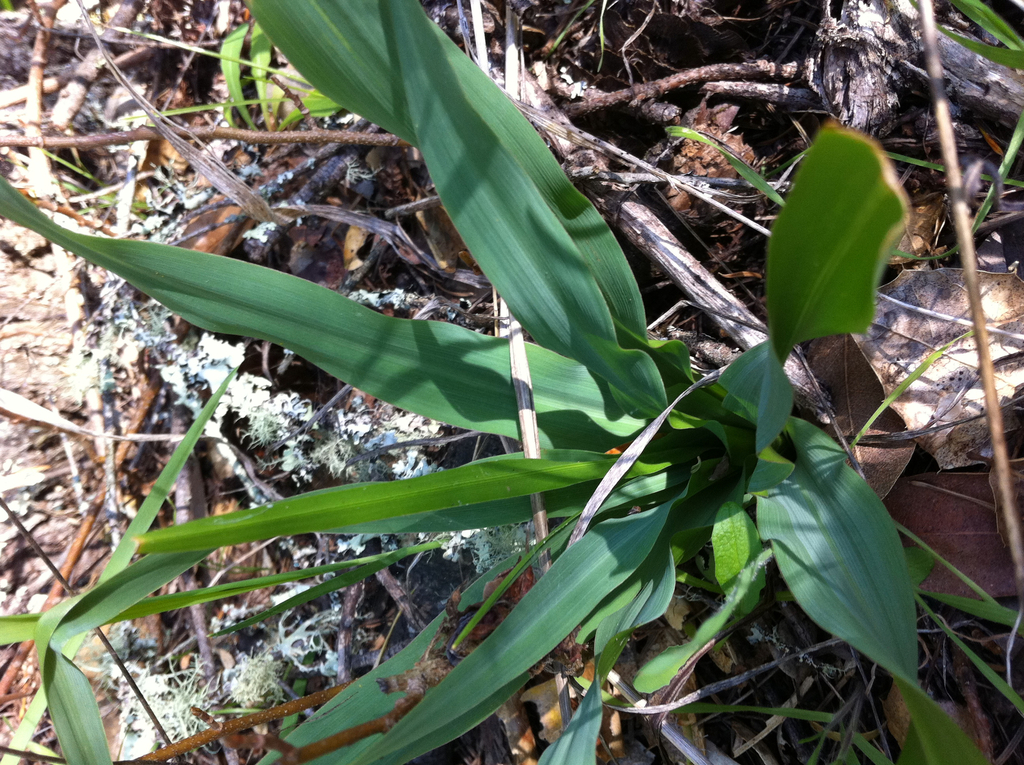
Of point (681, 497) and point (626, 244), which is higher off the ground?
point (626, 244)

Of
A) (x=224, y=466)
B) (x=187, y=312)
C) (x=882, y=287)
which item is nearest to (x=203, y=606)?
(x=224, y=466)

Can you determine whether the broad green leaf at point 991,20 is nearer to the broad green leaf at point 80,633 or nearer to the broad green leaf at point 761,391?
the broad green leaf at point 761,391

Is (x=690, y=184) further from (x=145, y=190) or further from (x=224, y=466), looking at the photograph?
(x=145, y=190)

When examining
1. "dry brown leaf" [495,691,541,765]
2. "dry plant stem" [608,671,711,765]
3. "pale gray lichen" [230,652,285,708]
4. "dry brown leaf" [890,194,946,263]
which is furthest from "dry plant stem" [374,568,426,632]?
"dry brown leaf" [890,194,946,263]

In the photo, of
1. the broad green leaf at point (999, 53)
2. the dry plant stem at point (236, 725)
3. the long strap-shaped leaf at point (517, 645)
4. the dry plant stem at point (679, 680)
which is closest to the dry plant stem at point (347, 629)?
the dry plant stem at point (236, 725)

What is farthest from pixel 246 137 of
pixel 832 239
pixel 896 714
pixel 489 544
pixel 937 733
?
pixel 896 714
